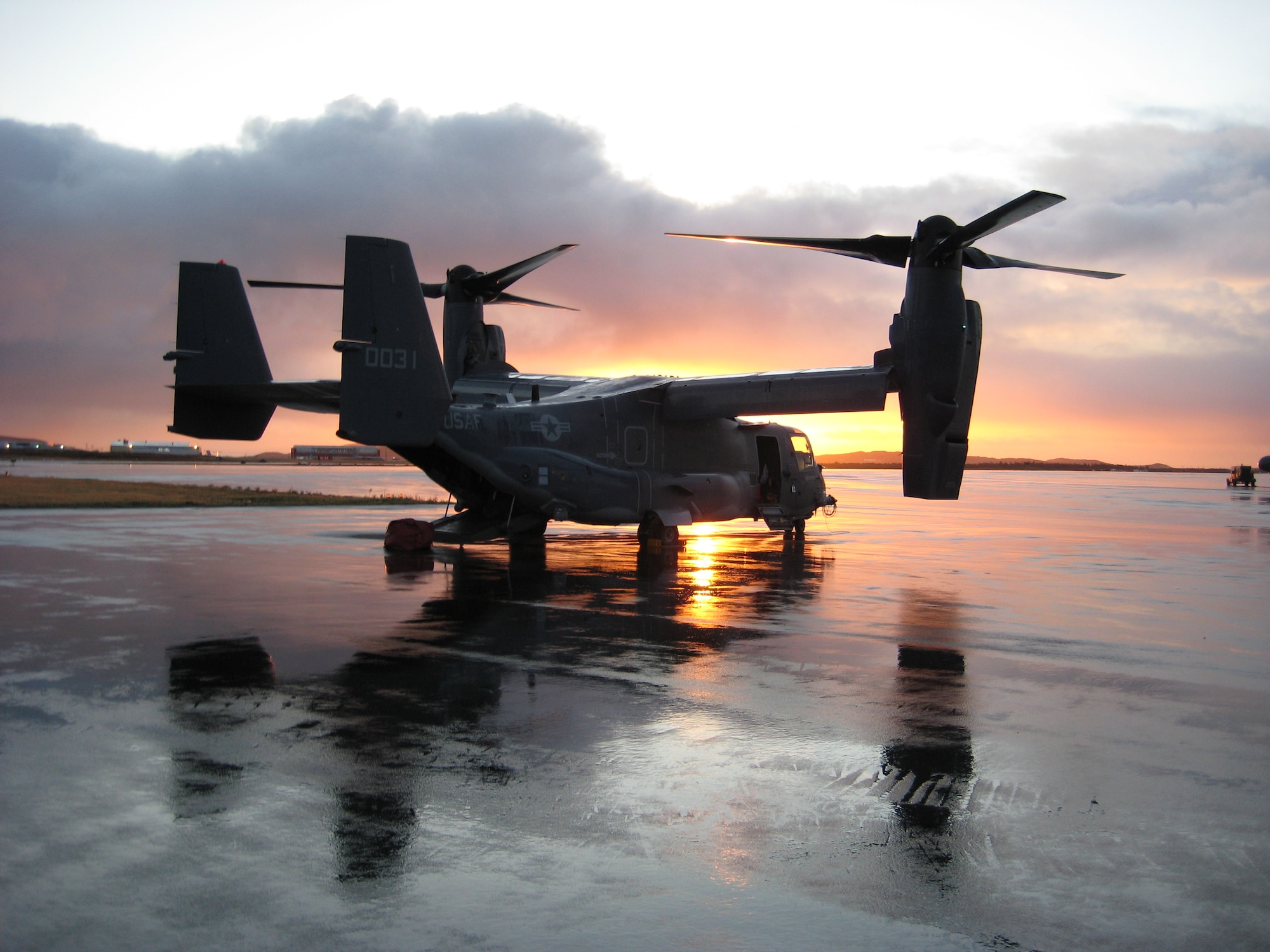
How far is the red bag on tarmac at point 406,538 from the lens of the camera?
795 inches

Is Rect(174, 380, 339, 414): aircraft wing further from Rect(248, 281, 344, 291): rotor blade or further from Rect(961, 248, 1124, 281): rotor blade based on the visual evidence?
Rect(961, 248, 1124, 281): rotor blade

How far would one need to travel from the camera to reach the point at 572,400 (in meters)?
21.5

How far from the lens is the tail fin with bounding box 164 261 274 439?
19734 millimetres

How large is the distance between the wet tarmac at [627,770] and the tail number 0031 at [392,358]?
4287 mm

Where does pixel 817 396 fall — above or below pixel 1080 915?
above

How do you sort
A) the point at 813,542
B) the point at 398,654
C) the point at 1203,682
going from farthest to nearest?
the point at 813,542, the point at 398,654, the point at 1203,682

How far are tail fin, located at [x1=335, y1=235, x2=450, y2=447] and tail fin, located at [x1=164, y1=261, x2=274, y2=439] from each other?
4656 mm

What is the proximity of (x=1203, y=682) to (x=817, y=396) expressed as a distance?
11463 millimetres

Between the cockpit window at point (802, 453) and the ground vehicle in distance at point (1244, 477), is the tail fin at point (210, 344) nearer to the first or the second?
the cockpit window at point (802, 453)

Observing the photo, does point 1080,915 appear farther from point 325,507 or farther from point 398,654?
point 325,507

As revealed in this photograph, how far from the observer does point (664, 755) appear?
6.39 metres

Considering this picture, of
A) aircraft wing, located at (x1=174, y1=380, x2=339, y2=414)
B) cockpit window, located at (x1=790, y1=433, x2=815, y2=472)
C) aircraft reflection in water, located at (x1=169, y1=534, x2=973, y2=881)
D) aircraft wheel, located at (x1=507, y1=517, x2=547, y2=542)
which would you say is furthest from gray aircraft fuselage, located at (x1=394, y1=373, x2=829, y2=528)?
aircraft reflection in water, located at (x1=169, y1=534, x2=973, y2=881)

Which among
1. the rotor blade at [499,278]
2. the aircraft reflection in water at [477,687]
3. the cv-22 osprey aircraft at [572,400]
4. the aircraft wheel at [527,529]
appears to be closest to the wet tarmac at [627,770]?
the aircraft reflection in water at [477,687]

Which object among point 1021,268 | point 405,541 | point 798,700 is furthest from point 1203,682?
point 405,541
